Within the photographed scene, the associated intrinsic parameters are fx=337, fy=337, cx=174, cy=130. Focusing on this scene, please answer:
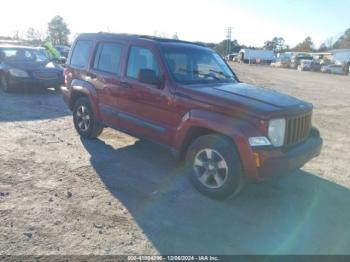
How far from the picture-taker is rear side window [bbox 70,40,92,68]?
21.2 feet

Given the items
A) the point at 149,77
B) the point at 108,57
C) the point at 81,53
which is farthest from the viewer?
the point at 81,53

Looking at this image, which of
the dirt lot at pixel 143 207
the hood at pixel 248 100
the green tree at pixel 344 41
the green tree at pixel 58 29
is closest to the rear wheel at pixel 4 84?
the dirt lot at pixel 143 207

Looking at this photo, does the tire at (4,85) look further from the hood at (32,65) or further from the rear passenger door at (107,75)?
the rear passenger door at (107,75)

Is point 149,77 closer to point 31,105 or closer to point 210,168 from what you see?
point 210,168

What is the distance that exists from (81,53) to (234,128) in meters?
3.95

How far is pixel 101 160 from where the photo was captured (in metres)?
5.67

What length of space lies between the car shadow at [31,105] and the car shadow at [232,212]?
3.86 m

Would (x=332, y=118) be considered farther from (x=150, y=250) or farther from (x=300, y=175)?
(x=150, y=250)

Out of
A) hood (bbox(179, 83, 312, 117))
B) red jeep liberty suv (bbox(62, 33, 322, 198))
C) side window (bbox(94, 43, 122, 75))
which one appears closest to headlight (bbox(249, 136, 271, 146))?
red jeep liberty suv (bbox(62, 33, 322, 198))

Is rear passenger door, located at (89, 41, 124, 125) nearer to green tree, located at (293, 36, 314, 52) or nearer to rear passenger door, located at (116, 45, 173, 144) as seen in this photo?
rear passenger door, located at (116, 45, 173, 144)

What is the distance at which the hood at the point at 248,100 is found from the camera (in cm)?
409

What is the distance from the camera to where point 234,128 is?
4.04m

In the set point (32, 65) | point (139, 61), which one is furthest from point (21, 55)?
point (139, 61)

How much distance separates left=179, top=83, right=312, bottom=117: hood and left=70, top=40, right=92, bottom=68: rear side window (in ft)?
8.90
